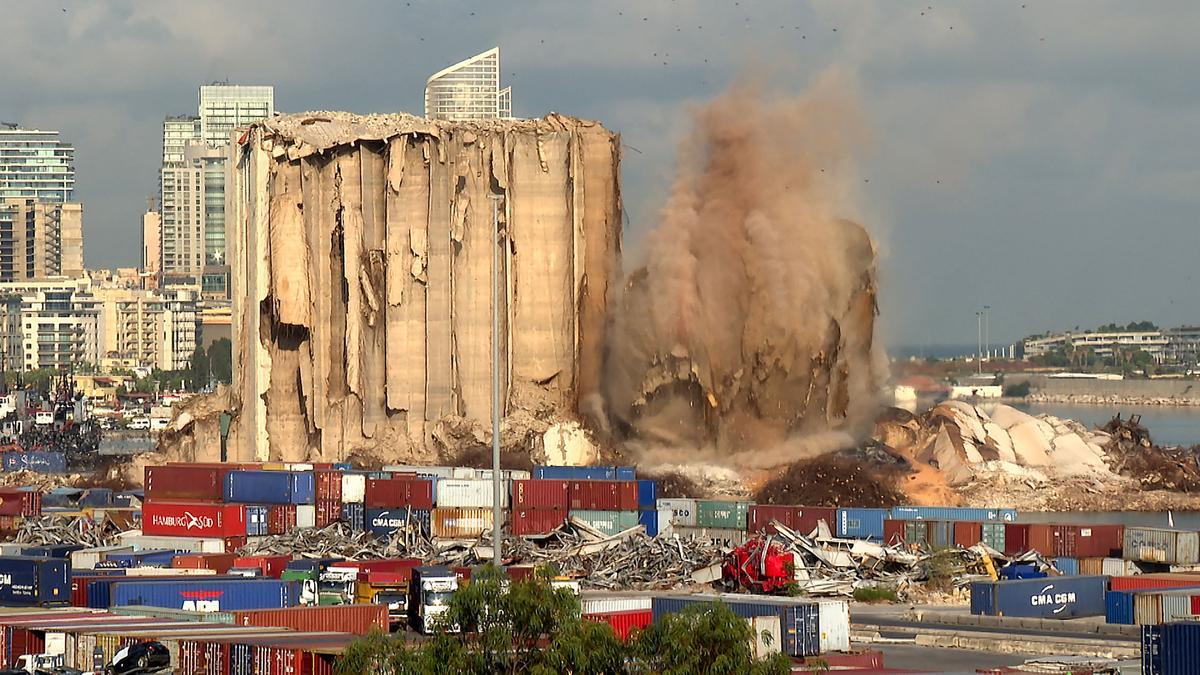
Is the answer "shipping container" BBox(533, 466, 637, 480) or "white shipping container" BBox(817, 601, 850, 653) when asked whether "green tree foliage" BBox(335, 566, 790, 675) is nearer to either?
"white shipping container" BBox(817, 601, 850, 653)

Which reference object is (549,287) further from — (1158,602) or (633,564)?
(1158,602)

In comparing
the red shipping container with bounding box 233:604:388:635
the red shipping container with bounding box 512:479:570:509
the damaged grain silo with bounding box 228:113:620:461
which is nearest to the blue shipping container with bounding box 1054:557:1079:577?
the red shipping container with bounding box 512:479:570:509

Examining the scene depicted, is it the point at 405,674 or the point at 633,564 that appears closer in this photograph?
the point at 405,674

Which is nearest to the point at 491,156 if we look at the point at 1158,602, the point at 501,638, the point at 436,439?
the point at 436,439

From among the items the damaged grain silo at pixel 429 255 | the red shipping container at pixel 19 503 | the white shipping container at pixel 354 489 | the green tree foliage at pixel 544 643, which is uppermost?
the damaged grain silo at pixel 429 255

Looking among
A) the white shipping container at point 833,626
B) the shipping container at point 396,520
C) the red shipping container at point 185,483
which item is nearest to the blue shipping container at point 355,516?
the shipping container at point 396,520

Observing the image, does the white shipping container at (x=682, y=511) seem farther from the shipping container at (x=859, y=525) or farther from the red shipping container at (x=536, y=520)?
the shipping container at (x=859, y=525)

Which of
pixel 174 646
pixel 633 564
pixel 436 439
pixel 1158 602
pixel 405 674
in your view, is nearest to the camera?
pixel 405 674
